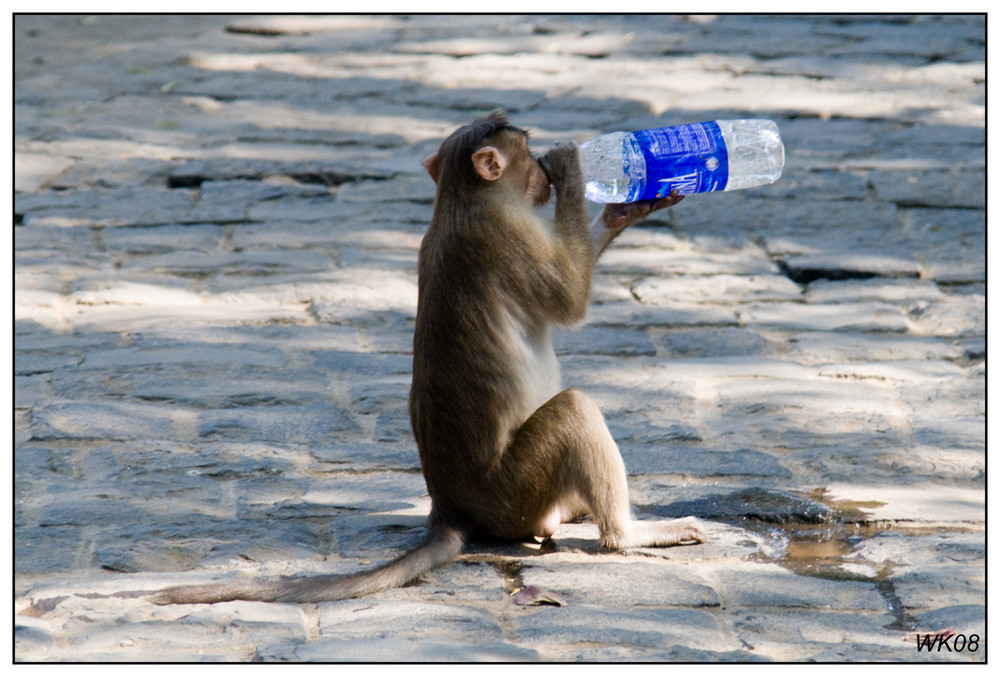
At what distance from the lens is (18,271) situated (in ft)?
19.1

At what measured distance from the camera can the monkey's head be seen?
3.71 metres

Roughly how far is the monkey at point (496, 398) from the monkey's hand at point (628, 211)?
0.35 m

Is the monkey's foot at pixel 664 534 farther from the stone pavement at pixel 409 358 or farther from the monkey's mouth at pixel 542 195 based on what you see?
the monkey's mouth at pixel 542 195

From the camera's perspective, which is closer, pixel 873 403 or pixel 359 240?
pixel 873 403

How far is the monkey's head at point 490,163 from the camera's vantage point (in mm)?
3715

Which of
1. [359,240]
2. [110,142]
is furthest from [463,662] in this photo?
[110,142]

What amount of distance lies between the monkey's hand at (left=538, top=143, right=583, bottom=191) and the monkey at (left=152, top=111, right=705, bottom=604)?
8.6 inches

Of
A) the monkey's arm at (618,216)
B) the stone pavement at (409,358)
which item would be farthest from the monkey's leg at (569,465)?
the monkey's arm at (618,216)

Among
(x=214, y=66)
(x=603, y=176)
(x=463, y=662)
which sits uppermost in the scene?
(x=214, y=66)

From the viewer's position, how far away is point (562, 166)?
3.96 m

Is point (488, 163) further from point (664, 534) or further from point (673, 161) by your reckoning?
point (664, 534)

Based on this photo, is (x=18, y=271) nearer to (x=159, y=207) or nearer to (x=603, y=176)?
(x=159, y=207)

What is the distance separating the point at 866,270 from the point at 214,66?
18.7ft

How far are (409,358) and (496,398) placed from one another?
1631 mm
